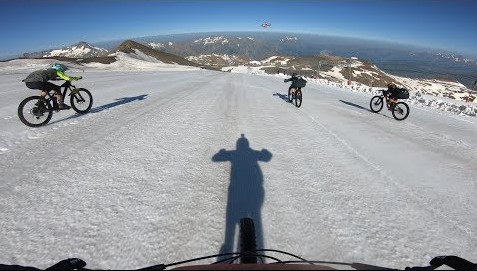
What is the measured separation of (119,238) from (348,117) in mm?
10620

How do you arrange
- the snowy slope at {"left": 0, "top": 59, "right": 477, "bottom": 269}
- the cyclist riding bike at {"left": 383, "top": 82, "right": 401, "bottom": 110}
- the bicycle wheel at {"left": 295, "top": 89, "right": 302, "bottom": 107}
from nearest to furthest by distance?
the snowy slope at {"left": 0, "top": 59, "right": 477, "bottom": 269}, the cyclist riding bike at {"left": 383, "top": 82, "right": 401, "bottom": 110}, the bicycle wheel at {"left": 295, "top": 89, "right": 302, "bottom": 107}

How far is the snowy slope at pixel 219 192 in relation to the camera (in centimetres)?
354

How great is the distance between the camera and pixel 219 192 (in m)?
4.86

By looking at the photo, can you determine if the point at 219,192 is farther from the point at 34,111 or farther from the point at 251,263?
the point at 34,111

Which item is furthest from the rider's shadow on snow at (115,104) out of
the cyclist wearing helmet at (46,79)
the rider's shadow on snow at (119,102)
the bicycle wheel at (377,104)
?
the bicycle wheel at (377,104)

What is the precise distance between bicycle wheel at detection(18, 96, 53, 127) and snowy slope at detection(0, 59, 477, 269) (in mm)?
263

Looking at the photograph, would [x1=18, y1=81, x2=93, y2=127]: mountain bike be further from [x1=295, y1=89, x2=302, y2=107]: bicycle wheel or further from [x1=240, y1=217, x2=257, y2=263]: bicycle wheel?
[x1=295, y1=89, x2=302, y2=107]: bicycle wheel

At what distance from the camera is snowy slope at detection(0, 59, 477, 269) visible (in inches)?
139

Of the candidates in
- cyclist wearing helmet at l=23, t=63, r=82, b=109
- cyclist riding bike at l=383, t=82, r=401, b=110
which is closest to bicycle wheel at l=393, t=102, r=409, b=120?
cyclist riding bike at l=383, t=82, r=401, b=110

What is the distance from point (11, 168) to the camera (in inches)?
211

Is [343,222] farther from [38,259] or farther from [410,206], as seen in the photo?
[38,259]

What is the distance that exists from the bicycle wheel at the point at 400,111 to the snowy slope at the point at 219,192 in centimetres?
320

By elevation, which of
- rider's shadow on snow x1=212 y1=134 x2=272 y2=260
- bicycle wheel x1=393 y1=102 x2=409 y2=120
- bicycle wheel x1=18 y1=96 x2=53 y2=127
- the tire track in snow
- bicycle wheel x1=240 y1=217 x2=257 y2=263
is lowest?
the tire track in snow

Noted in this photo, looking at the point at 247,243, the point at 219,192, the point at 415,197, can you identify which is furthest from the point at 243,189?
the point at 415,197
